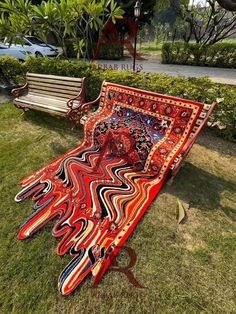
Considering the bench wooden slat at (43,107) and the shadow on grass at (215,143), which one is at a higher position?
the bench wooden slat at (43,107)

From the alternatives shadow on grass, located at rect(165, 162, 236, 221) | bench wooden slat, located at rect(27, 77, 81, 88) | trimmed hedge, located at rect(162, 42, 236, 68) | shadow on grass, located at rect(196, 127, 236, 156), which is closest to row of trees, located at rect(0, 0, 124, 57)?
bench wooden slat, located at rect(27, 77, 81, 88)

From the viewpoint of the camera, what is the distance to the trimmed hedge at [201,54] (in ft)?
50.4

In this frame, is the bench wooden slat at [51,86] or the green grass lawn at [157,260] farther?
the bench wooden slat at [51,86]

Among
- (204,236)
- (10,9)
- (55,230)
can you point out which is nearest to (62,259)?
(55,230)

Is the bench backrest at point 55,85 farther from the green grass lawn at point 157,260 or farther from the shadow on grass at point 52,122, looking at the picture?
the green grass lawn at point 157,260

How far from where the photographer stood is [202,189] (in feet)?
12.8

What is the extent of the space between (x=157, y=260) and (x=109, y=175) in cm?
161

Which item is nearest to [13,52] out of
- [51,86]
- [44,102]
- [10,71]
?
[10,71]

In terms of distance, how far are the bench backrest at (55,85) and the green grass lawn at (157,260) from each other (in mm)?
2361

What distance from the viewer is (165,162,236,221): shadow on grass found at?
3570mm

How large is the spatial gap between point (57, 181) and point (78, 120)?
202cm

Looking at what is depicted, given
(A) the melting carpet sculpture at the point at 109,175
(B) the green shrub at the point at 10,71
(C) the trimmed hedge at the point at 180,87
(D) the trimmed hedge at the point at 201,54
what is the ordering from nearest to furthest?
1. (A) the melting carpet sculpture at the point at 109,175
2. (C) the trimmed hedge at the point at 180,87
3. (B) the green shrub at the point at 10,71
4. (D) the trimmed hedge at the point at 201,54

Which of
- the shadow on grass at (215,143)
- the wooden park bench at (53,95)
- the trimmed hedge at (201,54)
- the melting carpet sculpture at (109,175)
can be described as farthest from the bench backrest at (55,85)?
the trimmed hedge at (201,54)

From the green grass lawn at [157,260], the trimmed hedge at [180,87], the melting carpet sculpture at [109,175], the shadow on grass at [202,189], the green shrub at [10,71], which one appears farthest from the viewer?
the green shrub at [10,71]
